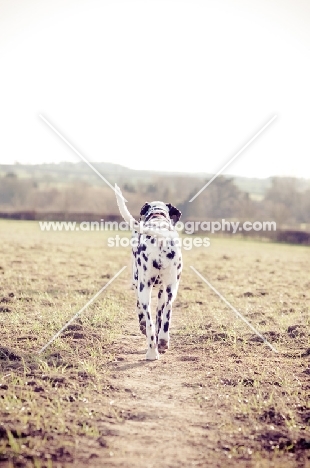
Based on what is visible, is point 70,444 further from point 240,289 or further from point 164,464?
point 240,289

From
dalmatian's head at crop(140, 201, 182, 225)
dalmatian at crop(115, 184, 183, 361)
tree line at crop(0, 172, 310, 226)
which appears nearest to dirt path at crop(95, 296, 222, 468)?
dalmatian at crop(115, 184, 183, 361)

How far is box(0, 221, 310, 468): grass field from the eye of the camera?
487 cm

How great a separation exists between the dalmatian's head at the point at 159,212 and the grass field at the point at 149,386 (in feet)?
7.00

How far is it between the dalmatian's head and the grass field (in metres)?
2.13

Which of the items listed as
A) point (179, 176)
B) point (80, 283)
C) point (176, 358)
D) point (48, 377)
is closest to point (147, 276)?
point (176, 358)

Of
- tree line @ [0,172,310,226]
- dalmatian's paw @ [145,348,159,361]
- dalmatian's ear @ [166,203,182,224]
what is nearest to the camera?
dalmatian's paw @ [145,348,159,361]

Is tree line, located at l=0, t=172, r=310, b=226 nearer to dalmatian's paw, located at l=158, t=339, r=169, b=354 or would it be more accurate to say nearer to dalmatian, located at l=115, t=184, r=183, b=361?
dalmatian, located at l=115, t=184, r=183, b=361

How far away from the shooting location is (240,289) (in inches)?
637

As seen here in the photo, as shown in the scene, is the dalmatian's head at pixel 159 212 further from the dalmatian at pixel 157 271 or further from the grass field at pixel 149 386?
the grass field at pixel 149 386

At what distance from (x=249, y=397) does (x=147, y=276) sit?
242 cm

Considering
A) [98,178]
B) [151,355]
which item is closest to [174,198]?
[98,178]

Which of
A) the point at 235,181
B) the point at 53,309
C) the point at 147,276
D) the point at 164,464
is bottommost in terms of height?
the point at 164,464

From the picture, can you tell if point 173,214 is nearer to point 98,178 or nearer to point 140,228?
point 140,228

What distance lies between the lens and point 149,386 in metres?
6.75
